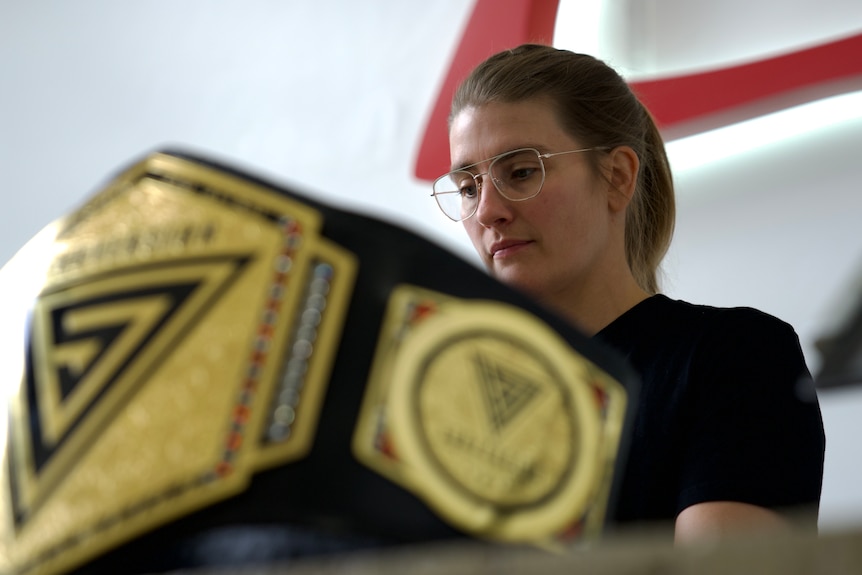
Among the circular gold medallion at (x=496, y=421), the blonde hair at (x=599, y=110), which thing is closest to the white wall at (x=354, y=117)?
the blonde hair at (x=599, y=110)

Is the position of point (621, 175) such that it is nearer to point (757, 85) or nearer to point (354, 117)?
point (757, 85)

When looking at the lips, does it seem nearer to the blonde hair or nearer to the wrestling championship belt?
the blonde hair

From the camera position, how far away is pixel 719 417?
0.74 metres

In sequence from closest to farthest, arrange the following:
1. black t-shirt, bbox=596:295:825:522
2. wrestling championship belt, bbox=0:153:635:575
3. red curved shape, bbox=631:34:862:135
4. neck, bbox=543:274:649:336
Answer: wrestling championship belt, bbox=0:153:635:575
black t-shirt, bbox=596:295:825:522
neck, bbox=543:274:649:336
red curved shape, bbox=631:34:862:135

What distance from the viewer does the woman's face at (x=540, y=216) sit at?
0.92 metres

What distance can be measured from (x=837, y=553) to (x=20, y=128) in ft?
7.97

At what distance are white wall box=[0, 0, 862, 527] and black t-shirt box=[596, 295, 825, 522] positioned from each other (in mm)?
738

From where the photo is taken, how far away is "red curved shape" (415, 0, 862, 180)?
1.56 metres

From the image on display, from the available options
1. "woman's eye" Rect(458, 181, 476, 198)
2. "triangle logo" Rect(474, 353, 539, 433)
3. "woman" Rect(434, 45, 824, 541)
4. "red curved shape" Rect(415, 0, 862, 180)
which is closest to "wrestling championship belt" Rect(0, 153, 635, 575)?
"triangle logo" Rect(474, 353, 539, 433)

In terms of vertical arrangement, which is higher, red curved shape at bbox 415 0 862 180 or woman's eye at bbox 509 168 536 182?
red curved shape at bbox 415 0 862 180

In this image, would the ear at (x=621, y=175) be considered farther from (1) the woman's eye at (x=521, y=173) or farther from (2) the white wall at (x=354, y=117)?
(2) the white wall at (x=354, y=117)

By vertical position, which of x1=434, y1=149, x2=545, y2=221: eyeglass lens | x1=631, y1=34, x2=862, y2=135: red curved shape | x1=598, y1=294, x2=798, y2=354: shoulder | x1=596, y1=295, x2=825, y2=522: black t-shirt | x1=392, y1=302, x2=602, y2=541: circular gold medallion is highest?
x1=631, y1=34, x2=862, y2=135: red curved shape

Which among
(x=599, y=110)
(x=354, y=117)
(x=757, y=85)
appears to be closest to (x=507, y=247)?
(x=599, y=110)

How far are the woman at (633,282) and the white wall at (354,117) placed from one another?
605mm
